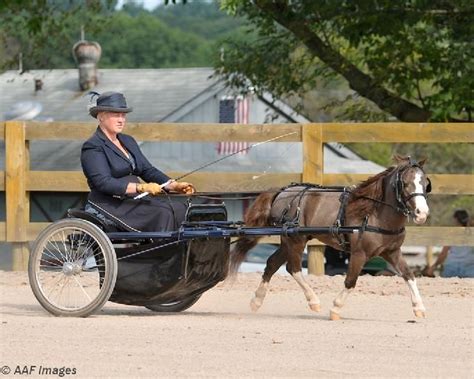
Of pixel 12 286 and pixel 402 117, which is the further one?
pixel 402 117

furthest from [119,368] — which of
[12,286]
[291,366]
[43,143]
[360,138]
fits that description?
[43,143]

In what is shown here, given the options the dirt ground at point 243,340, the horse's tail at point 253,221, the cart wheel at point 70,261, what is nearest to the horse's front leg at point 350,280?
the dirt ground at point 243,340

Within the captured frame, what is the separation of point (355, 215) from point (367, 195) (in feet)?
0.58

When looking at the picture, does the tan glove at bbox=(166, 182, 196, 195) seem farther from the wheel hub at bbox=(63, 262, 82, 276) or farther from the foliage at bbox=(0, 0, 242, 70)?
the foliage at bbox=(0, 0, 242, 70)

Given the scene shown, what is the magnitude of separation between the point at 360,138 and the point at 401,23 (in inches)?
200

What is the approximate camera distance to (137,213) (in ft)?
33.7

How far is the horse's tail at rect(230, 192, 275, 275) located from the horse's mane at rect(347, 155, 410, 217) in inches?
30.2

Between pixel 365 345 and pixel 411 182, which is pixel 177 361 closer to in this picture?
pixel 365 345

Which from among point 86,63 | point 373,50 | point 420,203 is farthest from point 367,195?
point 86,63

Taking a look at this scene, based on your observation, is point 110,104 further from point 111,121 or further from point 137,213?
point 137,213

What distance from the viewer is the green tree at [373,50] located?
18016 millimetres

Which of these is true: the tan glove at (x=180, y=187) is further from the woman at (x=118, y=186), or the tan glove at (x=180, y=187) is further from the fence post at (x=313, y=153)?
the fence post at (x=313, y=153)

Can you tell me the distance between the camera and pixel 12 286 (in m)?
13.1

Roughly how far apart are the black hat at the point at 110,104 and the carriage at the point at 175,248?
0.80 metres
